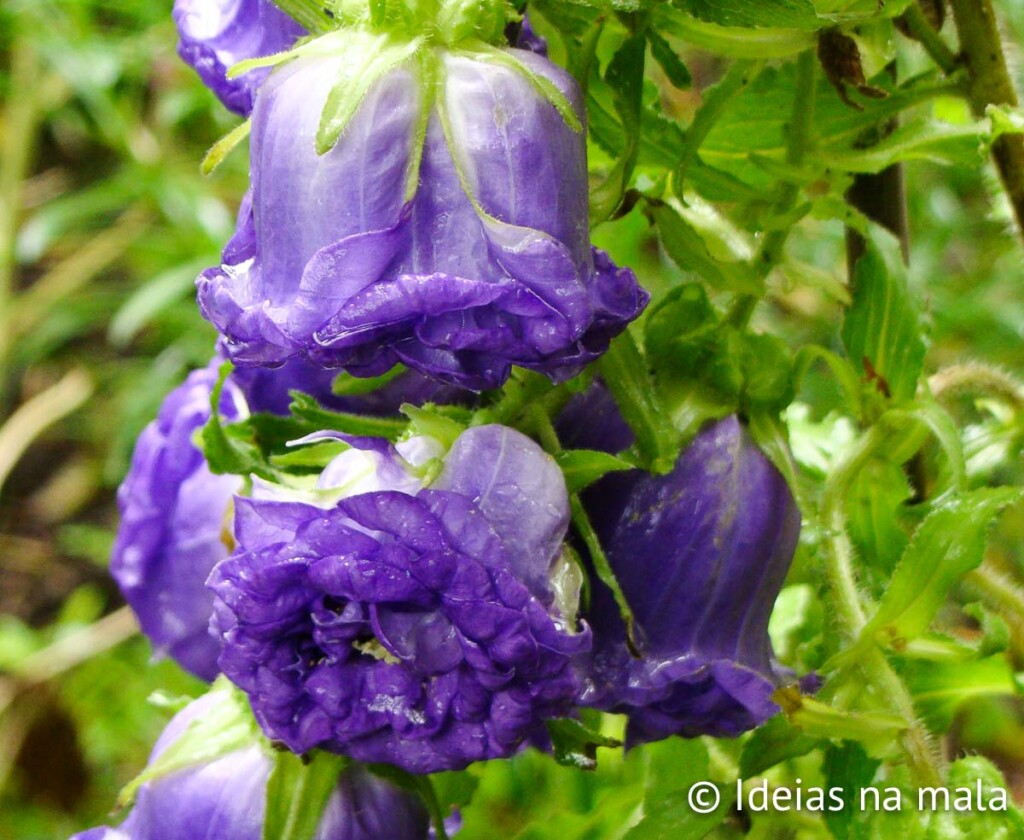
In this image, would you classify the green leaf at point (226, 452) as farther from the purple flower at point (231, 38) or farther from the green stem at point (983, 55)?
the green stem at point (983, 55)

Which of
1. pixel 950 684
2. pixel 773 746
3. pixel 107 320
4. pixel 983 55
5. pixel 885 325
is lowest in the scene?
pixel 107 320

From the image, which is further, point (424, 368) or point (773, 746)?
point (773, 746)

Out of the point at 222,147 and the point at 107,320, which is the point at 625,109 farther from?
the point at 107,320

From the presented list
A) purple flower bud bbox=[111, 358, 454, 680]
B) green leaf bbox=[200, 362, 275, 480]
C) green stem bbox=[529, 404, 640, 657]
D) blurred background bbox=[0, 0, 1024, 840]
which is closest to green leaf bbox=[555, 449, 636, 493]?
green stem bbox=[529, 404, 640, 657]

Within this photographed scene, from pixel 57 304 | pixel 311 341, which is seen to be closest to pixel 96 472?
pixel 57 304

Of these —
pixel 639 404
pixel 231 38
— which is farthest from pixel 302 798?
pixel 231 38

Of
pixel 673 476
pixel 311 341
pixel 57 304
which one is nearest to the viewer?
pixel 311 341

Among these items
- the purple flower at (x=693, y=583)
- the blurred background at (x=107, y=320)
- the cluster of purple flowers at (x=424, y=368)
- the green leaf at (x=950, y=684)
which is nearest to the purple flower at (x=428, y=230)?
the cluster of purple flowers at (x=424, y=368)

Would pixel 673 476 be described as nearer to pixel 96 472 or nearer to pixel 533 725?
pixel 533 725
